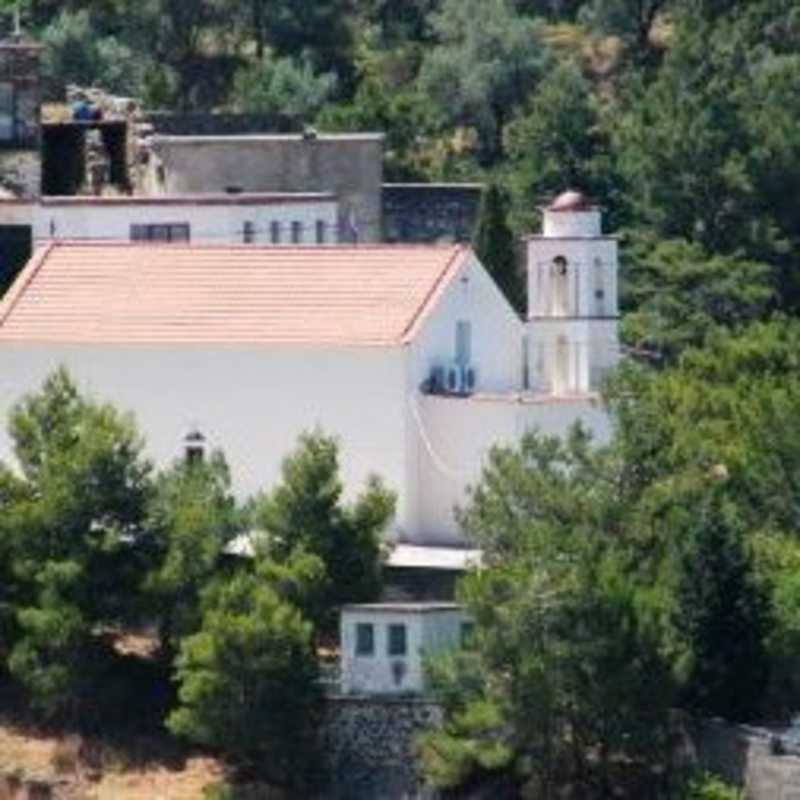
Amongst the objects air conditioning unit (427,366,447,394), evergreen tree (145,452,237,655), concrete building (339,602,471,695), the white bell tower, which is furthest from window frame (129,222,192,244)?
concrete building (339,602,471,695)

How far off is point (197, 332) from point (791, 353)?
11.0 m

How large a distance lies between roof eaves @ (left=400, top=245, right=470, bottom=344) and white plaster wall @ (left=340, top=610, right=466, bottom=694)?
19.8 ft

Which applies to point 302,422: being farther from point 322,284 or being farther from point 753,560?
point 753,560

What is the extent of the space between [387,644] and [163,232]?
14.5 metres

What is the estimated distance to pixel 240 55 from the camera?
427 ft

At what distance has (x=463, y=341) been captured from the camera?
9106 cm

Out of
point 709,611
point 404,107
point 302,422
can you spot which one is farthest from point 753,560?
point 404,107

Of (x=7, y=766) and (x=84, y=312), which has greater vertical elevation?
(x=84, y=312)

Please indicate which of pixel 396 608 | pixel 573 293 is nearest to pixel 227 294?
pixel 573 293

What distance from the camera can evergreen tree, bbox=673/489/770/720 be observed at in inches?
3263

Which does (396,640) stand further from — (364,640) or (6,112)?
(6,112)

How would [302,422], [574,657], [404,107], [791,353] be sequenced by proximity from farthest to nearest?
1. [404,107]
2. [791,353]
3. [302,422]
4. [574,657]

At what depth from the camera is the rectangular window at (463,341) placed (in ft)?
298

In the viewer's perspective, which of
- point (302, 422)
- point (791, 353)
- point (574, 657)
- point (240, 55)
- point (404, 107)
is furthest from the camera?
point (240, 55)
